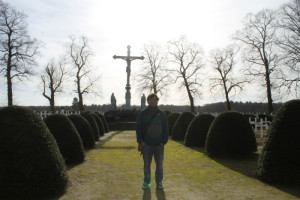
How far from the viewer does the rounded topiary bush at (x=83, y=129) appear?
36.3 ft

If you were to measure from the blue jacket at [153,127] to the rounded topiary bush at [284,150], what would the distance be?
249 cm

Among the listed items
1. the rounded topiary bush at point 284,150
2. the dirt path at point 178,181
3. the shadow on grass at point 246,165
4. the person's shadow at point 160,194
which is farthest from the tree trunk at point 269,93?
the person's shadow at point 160,194

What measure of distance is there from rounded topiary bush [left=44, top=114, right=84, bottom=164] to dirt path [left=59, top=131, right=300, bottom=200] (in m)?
0.46

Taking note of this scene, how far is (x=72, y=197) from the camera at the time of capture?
4.82 m

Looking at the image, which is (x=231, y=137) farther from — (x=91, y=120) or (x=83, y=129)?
(x=91, y=120)

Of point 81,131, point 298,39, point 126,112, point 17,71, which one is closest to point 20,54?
point 17,71

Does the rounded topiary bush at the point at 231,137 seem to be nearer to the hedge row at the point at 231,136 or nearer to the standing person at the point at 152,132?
the hedge row at the point at 231,136

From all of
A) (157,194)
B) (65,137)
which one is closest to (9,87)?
(65,137)

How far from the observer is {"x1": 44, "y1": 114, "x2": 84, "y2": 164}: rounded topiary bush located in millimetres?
7988

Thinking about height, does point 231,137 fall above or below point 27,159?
below

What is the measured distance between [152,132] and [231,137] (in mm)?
4610

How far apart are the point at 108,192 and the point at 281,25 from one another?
2160 cm

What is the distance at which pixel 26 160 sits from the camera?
14.6 ft

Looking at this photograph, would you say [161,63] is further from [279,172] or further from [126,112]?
[279,172]
